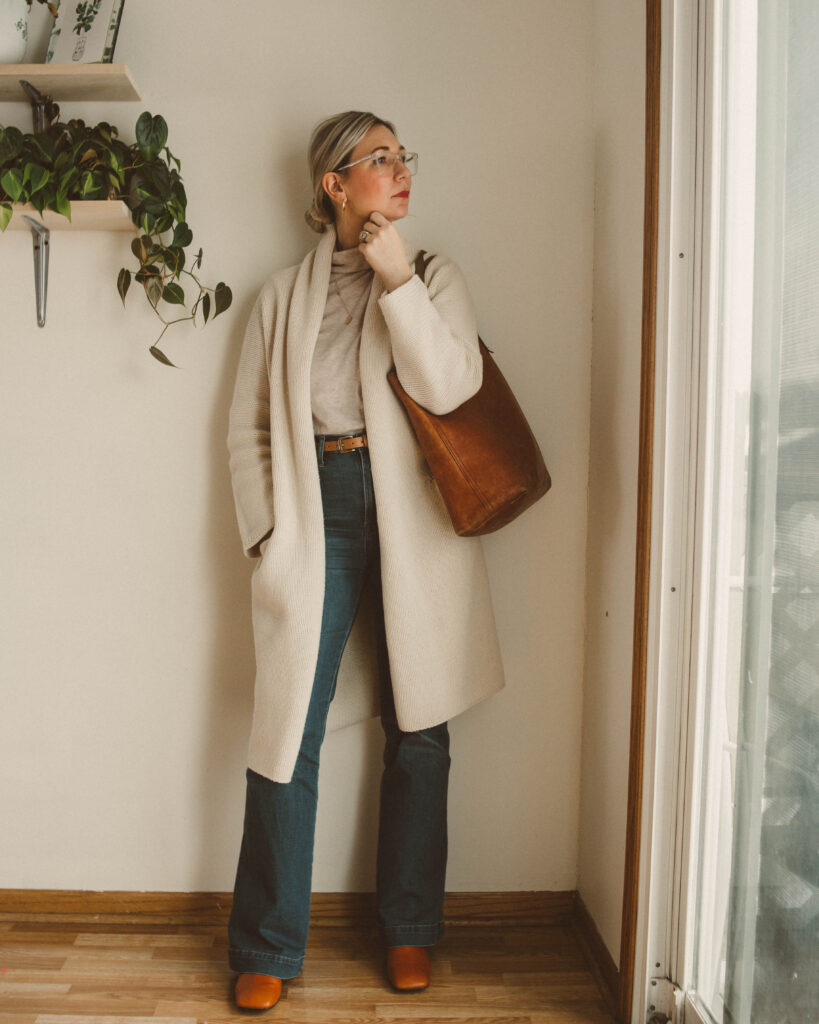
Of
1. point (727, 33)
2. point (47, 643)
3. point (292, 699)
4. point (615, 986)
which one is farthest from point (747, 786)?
point (47, 643)

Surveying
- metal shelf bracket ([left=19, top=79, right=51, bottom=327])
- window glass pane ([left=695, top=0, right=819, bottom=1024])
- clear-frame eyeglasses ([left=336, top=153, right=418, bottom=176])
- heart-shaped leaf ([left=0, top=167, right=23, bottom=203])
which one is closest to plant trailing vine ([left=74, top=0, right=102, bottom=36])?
metal shelf bracket ([left=19, top=79, right=51, bottom=327])

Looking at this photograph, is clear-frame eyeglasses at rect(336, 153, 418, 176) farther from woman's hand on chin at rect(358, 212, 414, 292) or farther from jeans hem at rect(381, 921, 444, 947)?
jeans hem at rect(381, 921, 444, 947)

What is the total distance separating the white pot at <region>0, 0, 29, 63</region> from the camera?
1494 mm

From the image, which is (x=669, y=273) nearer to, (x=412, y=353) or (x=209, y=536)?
(x=412, y=353)

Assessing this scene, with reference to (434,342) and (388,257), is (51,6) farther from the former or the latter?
(434,342)

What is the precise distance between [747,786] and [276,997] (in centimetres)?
93

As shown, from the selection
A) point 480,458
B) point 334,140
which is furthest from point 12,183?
point 480,458

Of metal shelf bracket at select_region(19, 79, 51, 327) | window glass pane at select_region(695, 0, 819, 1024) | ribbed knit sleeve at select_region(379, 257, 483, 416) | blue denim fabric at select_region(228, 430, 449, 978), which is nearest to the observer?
window glass pane at select_region(695, 0, 819, 1024)

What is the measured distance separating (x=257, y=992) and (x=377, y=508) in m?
0.89

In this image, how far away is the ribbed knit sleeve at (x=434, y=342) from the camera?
4.42 feet

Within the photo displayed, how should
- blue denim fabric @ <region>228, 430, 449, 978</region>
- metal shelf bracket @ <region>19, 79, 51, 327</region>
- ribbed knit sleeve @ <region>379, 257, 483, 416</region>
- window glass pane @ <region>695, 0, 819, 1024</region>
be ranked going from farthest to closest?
metal shelf bracket @ <region>19, 79, 51, 327</region>, blue denim fabric @ <region>228, 430, 449, 978</region>, ribbed knit sleeve @ <region>379, 257, 483, 416</region>, window glass pane @ <region>695, 0, 819, 1024</region>

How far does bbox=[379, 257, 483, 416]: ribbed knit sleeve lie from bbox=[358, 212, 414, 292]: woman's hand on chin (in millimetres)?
30

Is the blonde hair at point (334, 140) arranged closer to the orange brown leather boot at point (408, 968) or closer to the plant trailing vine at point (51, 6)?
the plant trailing vine at point (51, 6)

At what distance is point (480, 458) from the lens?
141 centimetres
